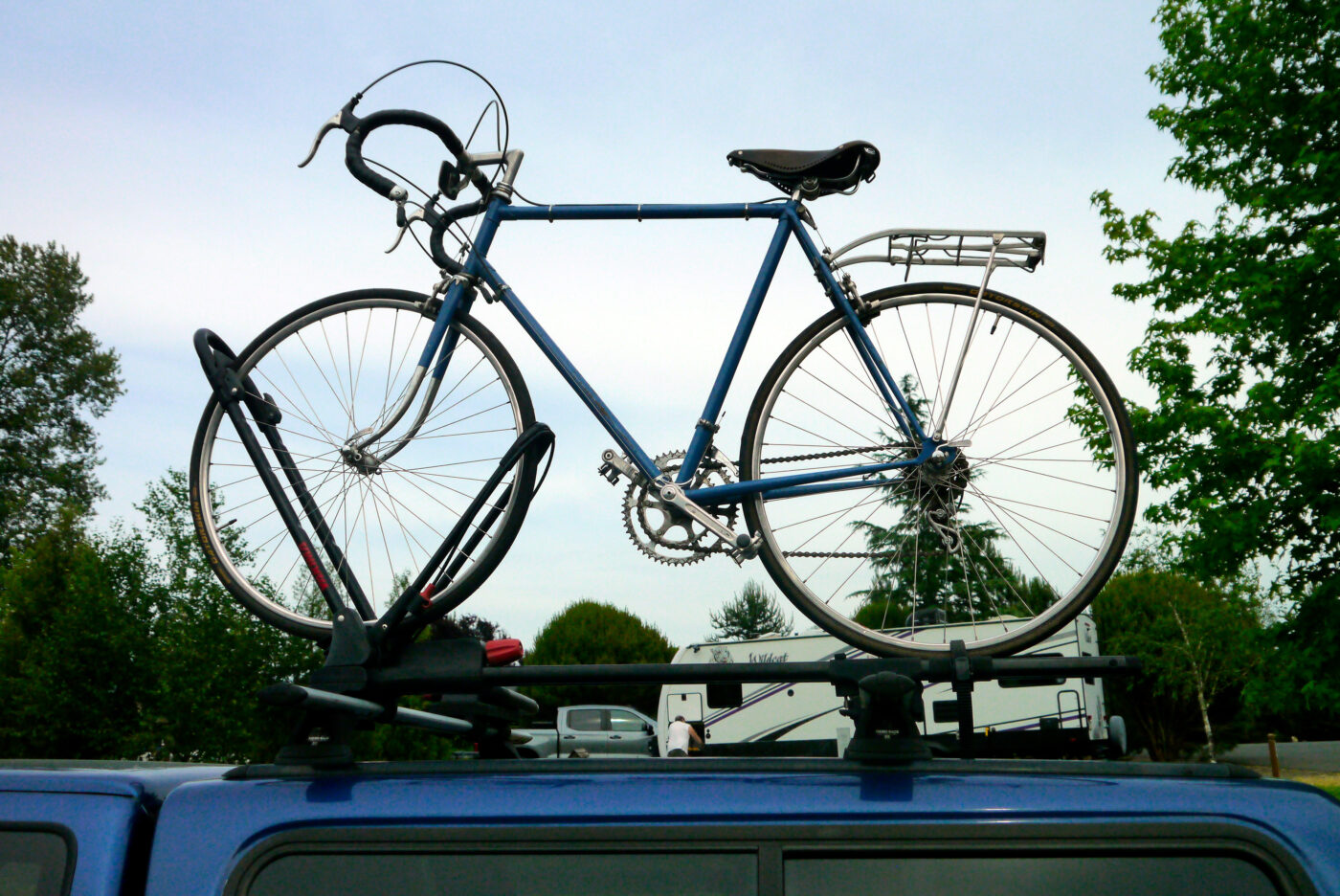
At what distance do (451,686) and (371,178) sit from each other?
2175 mm

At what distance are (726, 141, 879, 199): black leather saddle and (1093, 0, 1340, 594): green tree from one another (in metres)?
9.63

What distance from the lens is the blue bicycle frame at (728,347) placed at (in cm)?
335

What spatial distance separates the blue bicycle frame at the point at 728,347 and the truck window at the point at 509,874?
1.80 metres

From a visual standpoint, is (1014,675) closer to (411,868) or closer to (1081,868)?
(1081,868)

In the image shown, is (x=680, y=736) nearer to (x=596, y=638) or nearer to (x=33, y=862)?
(x=33, y=862)

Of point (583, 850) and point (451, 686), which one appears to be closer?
point (583, 850)

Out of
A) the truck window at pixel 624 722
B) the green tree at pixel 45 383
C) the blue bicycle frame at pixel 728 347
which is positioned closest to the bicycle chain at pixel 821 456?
the blue bicycle frame at pixel 728 347

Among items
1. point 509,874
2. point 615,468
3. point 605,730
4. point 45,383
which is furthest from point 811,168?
point 45,383

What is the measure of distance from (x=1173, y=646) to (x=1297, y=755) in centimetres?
1164

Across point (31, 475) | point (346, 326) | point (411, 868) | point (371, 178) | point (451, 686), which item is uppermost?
point (31, 475)

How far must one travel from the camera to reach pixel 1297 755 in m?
32.4

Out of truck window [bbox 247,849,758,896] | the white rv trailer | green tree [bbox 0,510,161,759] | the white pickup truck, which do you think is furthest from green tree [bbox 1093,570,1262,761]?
truck window [bbox 247,849,758,896]

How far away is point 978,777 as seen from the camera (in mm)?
1681

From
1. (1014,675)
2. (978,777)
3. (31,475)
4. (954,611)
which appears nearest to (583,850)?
(978,777)
